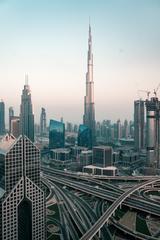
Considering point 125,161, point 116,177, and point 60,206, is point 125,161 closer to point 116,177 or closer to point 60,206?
point 116,177

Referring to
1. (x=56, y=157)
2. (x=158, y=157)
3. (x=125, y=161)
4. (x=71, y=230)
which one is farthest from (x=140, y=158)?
(x=71, y=230)

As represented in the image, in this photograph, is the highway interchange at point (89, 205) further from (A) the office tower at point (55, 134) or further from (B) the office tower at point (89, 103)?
(B) the office tower at point (89, 103)

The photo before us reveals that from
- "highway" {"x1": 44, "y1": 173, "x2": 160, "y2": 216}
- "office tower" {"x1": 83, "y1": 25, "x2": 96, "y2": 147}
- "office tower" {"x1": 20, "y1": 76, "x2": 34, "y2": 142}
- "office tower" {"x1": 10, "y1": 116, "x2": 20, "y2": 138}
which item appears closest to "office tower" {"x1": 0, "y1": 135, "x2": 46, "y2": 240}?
"highway" {"x1": 44, "y1": 173, "x2": 160, "y2": 216}

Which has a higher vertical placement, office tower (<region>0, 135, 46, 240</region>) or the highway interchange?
office tower (<region>0, 135, 46, 240</region>)

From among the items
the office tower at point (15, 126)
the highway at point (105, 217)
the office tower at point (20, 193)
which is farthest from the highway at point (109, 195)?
the office tower at point (15, 126)

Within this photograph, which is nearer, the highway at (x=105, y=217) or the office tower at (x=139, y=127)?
the highway at (x=105, y=217)

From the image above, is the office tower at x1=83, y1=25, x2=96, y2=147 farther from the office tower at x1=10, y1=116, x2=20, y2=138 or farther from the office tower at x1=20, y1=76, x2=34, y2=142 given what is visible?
the office tower at x1=10, y1=116, x2=20, y2=138
